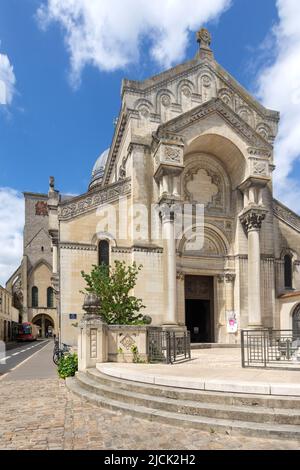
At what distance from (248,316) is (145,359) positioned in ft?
37.7

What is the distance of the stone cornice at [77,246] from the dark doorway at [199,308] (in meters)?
6.67

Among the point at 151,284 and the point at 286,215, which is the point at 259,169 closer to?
the point at 286,215

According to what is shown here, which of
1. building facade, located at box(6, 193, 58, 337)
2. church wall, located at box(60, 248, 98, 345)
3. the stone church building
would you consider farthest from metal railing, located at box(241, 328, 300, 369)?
building facade, located at box(6, 193, 58, 337)

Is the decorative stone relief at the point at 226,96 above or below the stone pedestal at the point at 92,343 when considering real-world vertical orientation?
above

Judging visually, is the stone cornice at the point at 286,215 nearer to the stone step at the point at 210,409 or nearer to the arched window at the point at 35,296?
the stone step at the point at 210,409

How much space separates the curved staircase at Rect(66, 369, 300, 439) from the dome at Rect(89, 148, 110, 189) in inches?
1758

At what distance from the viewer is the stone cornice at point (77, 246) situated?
20.0 metres

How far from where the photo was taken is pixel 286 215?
24703 mm

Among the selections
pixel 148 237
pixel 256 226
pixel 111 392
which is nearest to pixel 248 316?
pixel 256 226

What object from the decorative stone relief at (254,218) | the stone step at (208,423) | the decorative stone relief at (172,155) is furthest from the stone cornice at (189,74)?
the stone step at (208,423)

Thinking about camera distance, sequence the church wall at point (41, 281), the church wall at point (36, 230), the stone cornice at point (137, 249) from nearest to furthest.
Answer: the stone cornice at point (137, 249)
the church wall at point (41, 281)
the church wall at point (36, 230)

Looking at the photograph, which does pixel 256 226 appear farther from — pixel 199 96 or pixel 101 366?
pixel 101 366

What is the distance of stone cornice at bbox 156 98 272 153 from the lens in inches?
874

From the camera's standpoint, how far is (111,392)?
825cm
